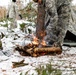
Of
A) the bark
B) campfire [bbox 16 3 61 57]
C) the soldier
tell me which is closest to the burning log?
campfire [bbox 16 3 61 57]

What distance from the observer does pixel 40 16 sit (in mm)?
6734

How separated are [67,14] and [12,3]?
6.43 m

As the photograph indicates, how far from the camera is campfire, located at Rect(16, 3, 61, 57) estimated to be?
6086 millimetres

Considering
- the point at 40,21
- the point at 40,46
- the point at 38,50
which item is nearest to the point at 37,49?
the point at 38,50

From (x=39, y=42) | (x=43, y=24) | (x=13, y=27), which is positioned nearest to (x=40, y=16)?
(x=43, y=24)

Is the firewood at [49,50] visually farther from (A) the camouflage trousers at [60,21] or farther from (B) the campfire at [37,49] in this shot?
(A) the camouflage trousers at [60,21]

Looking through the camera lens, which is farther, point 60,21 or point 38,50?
point 60,21

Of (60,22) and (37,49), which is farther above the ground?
(60,22)

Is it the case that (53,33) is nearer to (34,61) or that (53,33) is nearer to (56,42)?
Answer: (56,42)

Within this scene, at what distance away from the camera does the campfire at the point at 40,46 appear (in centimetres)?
609

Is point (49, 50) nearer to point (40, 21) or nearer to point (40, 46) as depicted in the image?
point (40, 46)

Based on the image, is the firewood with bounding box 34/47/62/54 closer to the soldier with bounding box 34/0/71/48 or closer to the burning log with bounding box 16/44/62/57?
the burning log with bounding box 16/44/62/57

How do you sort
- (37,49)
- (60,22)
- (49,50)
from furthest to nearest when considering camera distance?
(60,22) → (49,50) → (37,49)

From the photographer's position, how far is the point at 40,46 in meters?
6.28
